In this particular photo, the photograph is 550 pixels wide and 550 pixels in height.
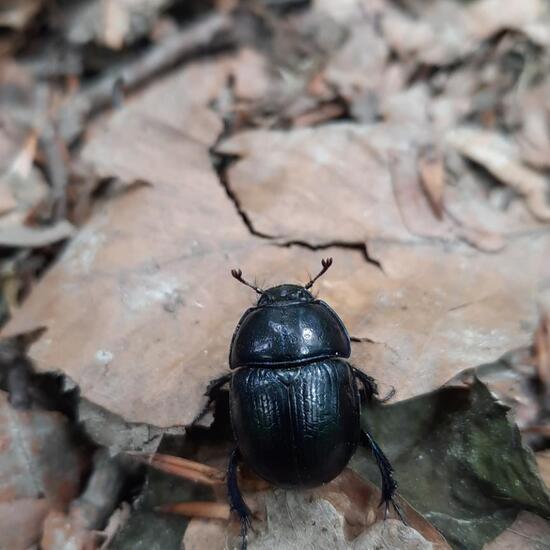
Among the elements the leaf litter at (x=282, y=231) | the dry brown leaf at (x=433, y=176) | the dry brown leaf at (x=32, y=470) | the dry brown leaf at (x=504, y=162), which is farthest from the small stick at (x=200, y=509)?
the dry brown leaf at (x=504, y=162)

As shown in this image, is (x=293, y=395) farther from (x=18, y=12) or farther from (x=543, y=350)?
(x=18, y=12)

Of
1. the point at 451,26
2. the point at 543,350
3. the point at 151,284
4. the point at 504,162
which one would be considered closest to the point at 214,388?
the point at 151,284

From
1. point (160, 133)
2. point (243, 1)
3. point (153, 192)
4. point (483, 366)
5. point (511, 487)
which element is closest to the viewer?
point (511, 487)

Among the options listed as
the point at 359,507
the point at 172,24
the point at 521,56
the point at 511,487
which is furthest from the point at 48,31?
the point at 511,487

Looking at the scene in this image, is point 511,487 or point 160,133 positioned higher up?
point 160,133

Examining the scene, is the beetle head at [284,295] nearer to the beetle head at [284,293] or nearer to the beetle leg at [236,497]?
the beetle head at [284,293]

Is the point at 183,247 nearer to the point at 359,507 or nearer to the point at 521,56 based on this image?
the point at 359,507
